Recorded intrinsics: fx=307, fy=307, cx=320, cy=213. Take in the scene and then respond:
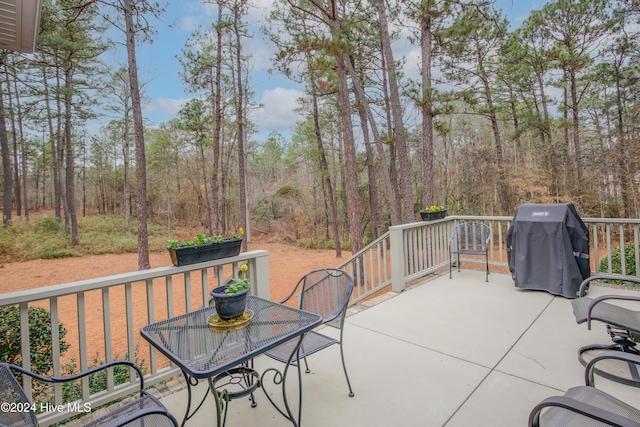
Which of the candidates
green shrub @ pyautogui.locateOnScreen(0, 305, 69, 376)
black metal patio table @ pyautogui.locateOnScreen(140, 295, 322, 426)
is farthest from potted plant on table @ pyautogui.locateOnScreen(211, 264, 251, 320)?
green shrub @ pyautogui.locateOnScreen(0, 305, 69, 376)

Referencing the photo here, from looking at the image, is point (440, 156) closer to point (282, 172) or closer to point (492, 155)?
point (492, 155)

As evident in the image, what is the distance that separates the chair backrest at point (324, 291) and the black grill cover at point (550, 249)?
108 inches

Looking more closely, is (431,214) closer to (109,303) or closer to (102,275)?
(109,303)

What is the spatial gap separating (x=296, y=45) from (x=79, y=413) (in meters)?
6.46

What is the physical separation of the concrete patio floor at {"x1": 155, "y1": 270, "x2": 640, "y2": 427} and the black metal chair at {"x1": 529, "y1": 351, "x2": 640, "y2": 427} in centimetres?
51

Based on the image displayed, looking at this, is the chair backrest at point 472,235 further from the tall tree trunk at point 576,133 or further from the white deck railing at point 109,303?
the tall tree trunk at point 576,133

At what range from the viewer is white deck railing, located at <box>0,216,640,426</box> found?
5.59ft

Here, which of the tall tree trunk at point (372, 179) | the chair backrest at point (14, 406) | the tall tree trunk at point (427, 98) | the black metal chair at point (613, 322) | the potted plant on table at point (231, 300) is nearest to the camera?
the chair backrest at point (14, 406)

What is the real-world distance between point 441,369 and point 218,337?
1.59m

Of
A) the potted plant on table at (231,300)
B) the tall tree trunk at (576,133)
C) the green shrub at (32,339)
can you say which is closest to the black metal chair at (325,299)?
the potted plant on table at (231,300)

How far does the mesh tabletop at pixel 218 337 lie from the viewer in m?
1.30

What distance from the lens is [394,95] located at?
21.8 feet

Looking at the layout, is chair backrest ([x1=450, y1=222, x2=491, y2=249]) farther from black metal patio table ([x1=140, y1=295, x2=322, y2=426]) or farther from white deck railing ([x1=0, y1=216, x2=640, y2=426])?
black metal patio table ([x1=140, y1=295, x2=322, y2=426])

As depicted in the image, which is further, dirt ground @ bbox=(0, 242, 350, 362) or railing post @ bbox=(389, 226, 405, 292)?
dirt ground @ bbox=(0, 242, 350, 362)
